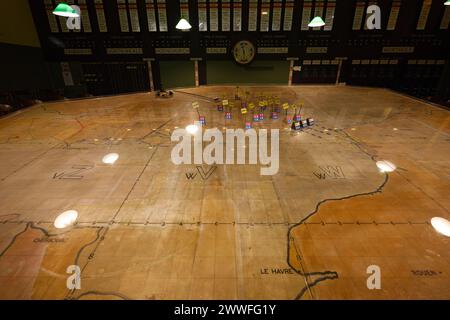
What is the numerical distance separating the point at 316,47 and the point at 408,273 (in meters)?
11.5

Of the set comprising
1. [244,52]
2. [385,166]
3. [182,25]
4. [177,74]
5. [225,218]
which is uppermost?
[182,25]

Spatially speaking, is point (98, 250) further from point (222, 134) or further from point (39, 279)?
point (222, 134)

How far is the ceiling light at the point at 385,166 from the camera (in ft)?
13.8

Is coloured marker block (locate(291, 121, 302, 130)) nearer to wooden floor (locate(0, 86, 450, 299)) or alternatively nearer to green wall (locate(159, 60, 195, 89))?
wooden floor (locate(0, 86, 450, 299))

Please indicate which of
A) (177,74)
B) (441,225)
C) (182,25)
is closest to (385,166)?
(441,225)

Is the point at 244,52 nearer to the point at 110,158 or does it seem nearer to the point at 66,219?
the point at 110,158

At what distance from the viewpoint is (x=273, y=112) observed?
729cm

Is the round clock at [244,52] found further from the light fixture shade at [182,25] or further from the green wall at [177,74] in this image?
the light fixture shade at [182,25]

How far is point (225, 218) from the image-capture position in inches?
121

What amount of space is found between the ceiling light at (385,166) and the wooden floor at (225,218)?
0.11 metres

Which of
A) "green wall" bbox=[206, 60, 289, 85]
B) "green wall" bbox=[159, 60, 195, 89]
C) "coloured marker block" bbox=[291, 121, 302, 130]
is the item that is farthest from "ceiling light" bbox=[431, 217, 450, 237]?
"green wall" bbox=[159, 60, 195, 89]

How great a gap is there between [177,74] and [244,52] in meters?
3.45

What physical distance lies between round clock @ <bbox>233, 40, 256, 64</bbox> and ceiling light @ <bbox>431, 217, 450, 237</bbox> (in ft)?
34.1
